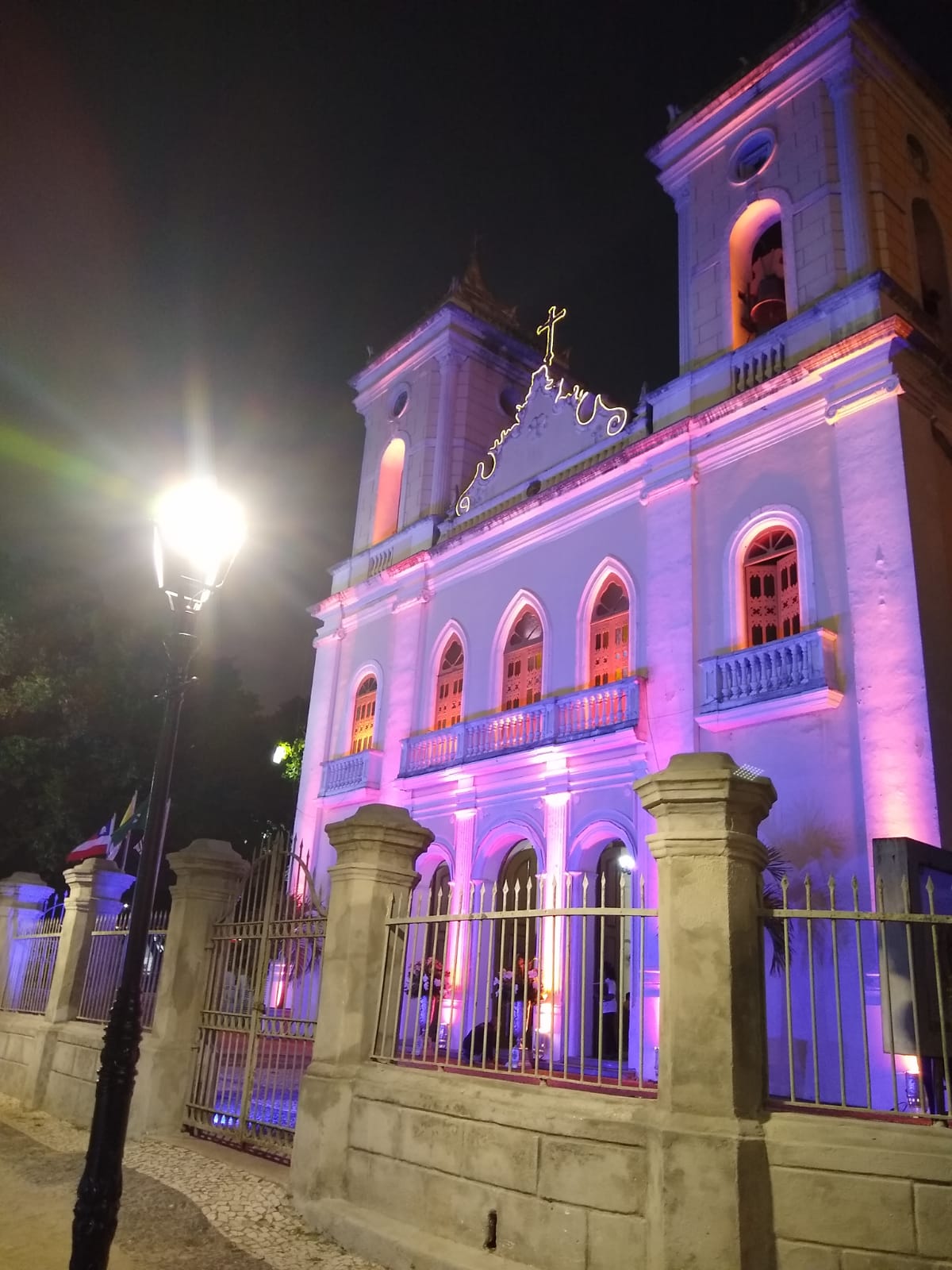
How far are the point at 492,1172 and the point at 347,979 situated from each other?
190cm

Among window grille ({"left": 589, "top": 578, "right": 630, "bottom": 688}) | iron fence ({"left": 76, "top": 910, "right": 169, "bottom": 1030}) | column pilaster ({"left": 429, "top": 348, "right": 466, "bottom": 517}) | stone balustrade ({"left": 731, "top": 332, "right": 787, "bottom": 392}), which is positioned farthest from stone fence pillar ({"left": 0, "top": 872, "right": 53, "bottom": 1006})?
stone balustrade ({"left": 731, "top": 332, "right": 787, "bottom": 392})

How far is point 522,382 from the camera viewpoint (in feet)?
71.1

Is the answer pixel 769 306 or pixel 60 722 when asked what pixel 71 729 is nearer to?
pixel 60 722

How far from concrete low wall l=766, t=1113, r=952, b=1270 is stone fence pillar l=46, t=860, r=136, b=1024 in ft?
30.3

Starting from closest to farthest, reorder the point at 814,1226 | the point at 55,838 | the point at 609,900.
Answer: the point at 814,1226 → the point at 609,900 → the point at 55,838

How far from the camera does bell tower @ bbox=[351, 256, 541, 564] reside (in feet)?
66.3

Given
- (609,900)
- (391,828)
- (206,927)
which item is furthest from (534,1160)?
(609,900)

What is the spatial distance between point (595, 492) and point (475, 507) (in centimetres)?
341

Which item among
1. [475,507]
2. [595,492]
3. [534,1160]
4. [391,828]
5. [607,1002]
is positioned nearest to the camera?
[534,1160]

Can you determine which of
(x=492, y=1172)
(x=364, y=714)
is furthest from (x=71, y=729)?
(x=492, y=1172)

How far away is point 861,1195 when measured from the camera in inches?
177

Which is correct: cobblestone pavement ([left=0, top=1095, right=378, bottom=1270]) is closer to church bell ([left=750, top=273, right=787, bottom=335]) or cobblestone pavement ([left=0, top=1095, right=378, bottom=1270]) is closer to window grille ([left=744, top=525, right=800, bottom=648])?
window grille ([left=744, top=525, right=800, bottom=648])

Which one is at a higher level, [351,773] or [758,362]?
[758,362]

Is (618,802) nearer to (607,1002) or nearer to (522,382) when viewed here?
(607,1002)
